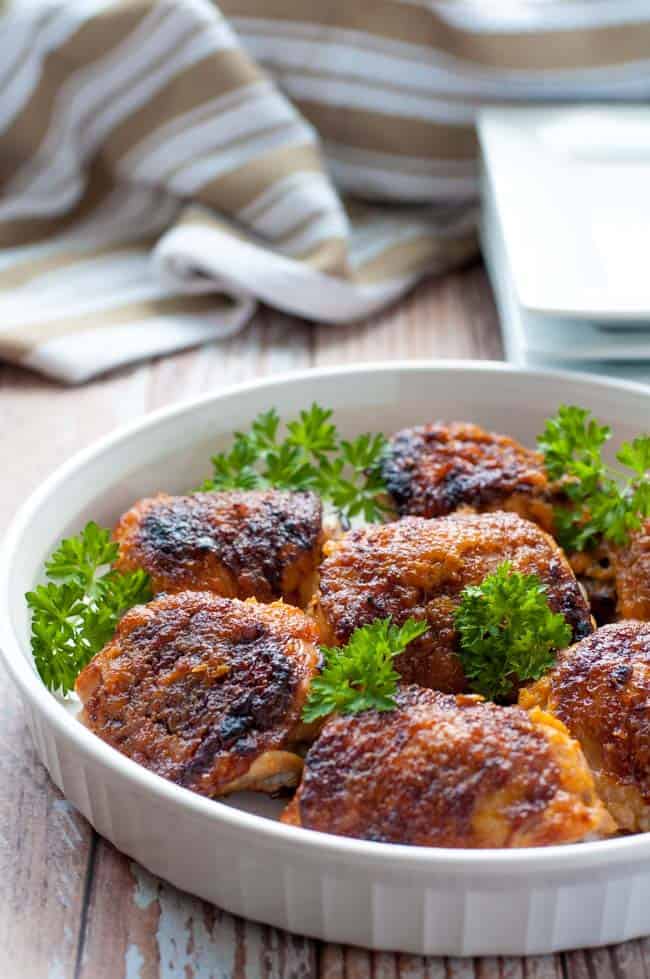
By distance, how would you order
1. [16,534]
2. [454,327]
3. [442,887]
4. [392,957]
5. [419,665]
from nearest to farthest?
[442,887]
[392,957]
[419,665]
[16,534]
[454,327]

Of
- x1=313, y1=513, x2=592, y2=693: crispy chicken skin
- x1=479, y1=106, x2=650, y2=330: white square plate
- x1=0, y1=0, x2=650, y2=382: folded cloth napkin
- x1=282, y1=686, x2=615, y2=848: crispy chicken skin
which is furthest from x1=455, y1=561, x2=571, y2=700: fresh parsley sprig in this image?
x1=0, y1=0, x2=650, y2=382: folded cloth napkin

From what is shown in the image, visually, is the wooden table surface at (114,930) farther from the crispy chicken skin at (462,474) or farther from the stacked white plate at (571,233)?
the stacked white plate at (571,233)

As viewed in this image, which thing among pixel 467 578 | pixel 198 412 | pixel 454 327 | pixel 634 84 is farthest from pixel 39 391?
pixel 634 84

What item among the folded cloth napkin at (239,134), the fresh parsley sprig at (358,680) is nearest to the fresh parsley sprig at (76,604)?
the fresh parsley sprig at (358,680)

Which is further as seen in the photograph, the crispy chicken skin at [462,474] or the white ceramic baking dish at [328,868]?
the crispy chicken skin at [462,474]

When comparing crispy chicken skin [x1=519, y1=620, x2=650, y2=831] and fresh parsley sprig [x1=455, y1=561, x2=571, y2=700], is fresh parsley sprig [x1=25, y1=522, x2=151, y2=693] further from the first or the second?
crispy chicken skin [x1=519, y1=620, x2=650, y2=831]

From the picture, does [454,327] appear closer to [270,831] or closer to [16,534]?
[16,534]

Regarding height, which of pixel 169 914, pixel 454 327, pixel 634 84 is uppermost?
pixel 634 84

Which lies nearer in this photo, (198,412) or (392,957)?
(392,957)
